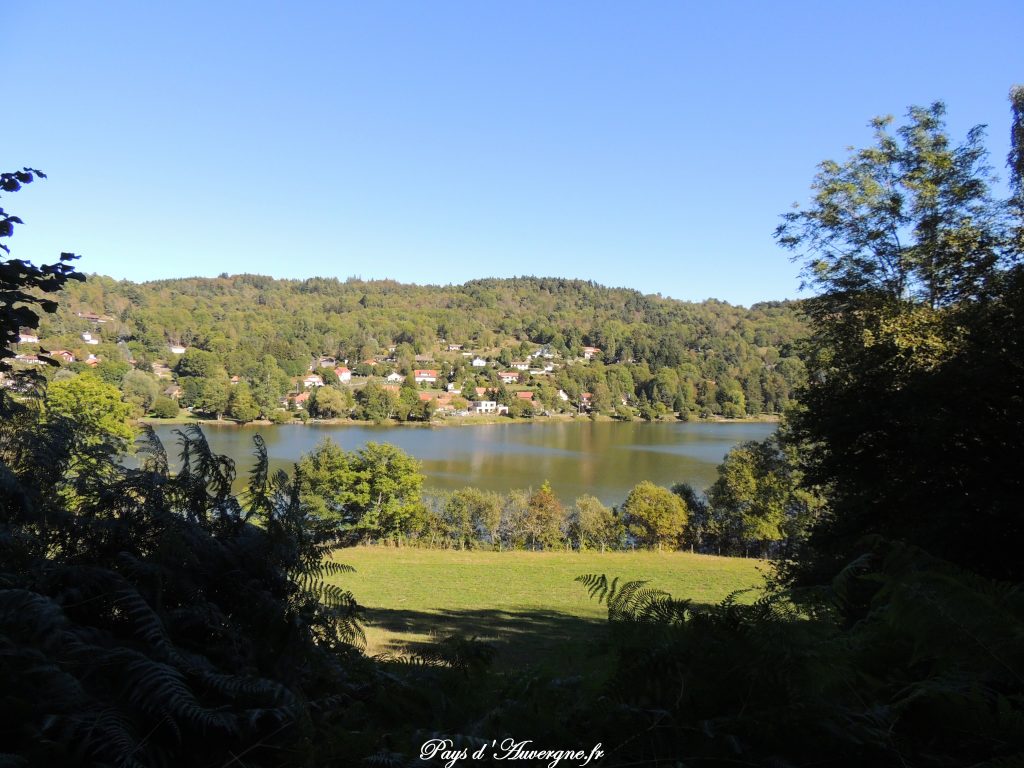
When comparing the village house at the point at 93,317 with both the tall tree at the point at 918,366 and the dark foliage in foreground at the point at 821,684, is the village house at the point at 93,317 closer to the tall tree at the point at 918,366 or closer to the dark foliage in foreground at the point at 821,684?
the tall tree at the point at 918,366

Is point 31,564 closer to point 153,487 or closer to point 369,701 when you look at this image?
point 153,487

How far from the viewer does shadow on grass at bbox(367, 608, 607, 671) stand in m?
7.65

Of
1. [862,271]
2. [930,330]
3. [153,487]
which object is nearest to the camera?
[153,487]

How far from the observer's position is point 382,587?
15.0 metres

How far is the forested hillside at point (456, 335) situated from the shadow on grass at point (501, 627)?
4301 cm

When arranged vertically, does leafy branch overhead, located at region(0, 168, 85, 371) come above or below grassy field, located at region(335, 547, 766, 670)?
above

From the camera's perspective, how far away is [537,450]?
170 feet

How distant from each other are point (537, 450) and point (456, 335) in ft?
266

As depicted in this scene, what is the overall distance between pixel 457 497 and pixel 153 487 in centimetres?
2581

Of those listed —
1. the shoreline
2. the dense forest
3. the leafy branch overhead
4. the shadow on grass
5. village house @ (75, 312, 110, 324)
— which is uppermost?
village house @ (75, 312, 110, 324)

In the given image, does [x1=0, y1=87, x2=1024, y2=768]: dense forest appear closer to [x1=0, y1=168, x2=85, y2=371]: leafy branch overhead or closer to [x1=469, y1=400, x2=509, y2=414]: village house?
[x1=0, y1=168, x2=85, y2=371]: leafy branch overhead

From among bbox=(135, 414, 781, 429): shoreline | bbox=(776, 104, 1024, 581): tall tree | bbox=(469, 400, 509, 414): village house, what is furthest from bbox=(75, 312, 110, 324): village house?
bbox=(776, 104, 1024, 581): tall tree

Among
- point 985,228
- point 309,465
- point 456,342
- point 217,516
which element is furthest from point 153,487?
point 456,342

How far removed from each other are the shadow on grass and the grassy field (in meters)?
0.02
